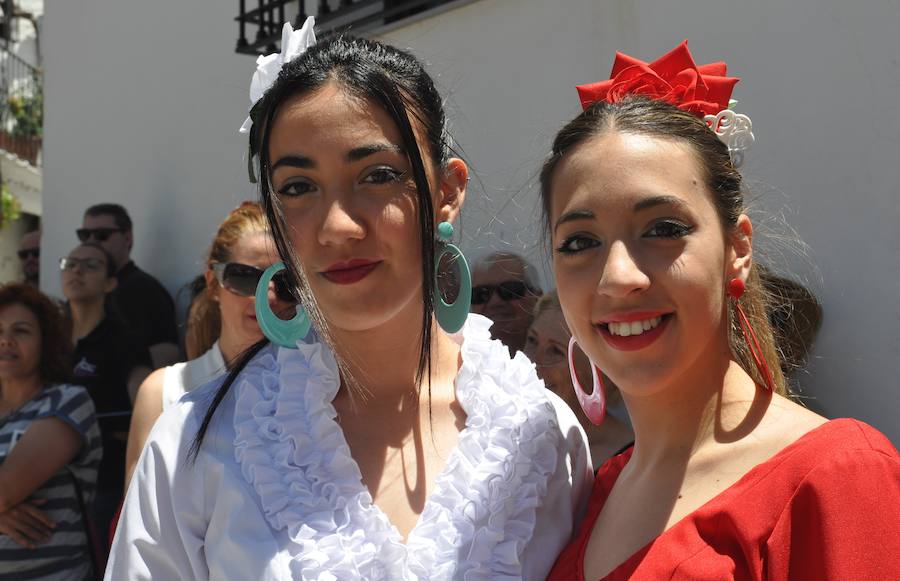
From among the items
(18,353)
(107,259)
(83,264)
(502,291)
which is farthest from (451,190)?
(107,259)

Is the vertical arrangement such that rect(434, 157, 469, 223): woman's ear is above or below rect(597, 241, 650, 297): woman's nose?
above

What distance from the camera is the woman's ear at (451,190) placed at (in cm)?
185

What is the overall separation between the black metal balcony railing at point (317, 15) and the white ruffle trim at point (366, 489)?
269 centimetres

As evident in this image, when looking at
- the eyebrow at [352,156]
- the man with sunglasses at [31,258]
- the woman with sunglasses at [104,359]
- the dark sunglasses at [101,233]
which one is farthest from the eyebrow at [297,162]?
the man with sunglasses at [31,258]

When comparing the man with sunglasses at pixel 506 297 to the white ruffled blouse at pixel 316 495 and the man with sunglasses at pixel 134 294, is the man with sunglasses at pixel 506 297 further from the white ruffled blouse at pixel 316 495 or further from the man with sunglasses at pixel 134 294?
the man with sunglasses at pixel 134 294

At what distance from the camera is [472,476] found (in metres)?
1.70

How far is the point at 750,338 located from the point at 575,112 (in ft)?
6.99

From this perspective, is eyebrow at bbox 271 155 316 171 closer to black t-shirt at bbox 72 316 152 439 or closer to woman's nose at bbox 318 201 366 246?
woman's nose at bbox 318 201 366 246

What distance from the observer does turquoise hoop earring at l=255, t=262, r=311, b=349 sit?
6.01ft

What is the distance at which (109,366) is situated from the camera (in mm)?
4383

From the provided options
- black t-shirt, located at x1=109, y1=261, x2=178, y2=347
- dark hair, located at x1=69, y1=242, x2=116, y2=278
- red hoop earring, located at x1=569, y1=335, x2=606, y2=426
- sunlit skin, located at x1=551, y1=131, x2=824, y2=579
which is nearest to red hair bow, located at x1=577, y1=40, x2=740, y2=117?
sunlit skin, located at x1=551, y1=131, x2=824, y2=579

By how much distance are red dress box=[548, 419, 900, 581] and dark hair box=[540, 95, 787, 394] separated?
254 millimetres

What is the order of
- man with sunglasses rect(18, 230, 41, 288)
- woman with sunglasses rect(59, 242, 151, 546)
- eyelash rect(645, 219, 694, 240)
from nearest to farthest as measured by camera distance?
eyelash rect(645, 219, 694, 240) < woman with sunglasses rect(59, 242, 151, 546) < man with sunglasses rect(18, 230, 41, 288)

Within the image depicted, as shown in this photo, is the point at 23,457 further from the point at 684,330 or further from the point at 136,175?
the point at 136,175
